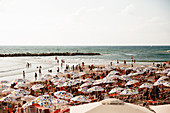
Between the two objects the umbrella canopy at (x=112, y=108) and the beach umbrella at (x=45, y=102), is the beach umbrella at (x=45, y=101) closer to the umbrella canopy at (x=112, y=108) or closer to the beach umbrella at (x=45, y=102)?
the beach umbrella at (x=45, y=102)

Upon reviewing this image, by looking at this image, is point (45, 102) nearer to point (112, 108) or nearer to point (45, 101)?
point (45, 101)

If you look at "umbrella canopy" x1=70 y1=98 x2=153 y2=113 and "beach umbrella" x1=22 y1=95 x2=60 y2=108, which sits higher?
"umbrella canopy" x1=70 y1=98 x2=153 y2=113

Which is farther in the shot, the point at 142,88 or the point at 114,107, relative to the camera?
the point at 142,88

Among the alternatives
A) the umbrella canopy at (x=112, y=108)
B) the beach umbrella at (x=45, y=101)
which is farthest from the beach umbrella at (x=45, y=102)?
the umbrella canopy at (x=112, y=108)

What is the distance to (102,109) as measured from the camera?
5254 mm

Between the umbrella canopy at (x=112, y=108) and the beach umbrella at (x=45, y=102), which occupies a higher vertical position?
the umbrella canopy at (x=112, y=108)

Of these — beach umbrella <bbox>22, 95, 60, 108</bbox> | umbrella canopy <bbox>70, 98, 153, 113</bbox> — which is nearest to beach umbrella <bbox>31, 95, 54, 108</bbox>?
beach umbrella <bbox>22, 95, 60, 108</bbox>

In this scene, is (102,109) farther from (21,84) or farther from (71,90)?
(21,84)

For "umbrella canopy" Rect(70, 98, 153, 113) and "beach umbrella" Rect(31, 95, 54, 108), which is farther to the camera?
"beach umbrella" Rect(31, 95, 54, 108)

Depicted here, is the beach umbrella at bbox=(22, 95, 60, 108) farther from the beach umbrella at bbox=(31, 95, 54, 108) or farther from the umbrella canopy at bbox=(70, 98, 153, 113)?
the umbrella canopy at bbox=(70, 98, 153, 113)

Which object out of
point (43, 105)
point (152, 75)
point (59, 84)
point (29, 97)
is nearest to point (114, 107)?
point (43, 105)

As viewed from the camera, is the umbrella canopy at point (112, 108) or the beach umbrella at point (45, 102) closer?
the umbrella canopy at point (112, 108)

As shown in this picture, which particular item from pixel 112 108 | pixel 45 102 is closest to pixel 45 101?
pixel 45 102

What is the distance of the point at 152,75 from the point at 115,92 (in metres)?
11.6
